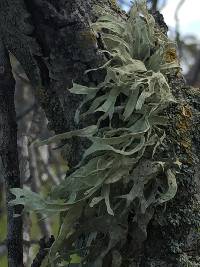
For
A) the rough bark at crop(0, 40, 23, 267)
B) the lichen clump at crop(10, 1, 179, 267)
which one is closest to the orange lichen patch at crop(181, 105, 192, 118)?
the lichen clump at crop(10, 1, 179, 267)

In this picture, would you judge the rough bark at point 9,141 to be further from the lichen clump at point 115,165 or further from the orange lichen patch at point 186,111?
the orange lichen patch at point 186,111

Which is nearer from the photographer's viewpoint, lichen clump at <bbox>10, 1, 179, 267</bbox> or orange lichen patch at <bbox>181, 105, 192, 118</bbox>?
lichen clump at <bbox>10, 1, 179, 267</bbox>

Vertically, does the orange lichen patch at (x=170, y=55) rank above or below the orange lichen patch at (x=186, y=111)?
above

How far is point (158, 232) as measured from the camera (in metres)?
0.98

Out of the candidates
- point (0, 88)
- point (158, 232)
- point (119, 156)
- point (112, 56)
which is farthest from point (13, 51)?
point (158, 232)

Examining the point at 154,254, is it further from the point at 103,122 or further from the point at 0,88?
the point at 0,88

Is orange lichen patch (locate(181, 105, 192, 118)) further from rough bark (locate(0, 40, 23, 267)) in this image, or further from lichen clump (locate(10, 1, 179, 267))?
rough bark (locate(0, 40, 23, 267))

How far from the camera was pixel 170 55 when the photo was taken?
3.65 feet

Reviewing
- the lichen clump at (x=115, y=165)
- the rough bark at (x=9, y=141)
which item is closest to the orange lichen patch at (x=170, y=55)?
the lichen clump at (x=115, y=165)

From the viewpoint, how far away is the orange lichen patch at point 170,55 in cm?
110

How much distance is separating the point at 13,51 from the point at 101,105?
24 centimetres

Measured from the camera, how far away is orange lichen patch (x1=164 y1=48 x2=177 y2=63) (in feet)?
3.61

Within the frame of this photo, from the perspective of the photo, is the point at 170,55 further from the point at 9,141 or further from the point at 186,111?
the point at 9,141

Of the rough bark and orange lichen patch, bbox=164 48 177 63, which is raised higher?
orange lichen patch, bbox=164 48 177 63
